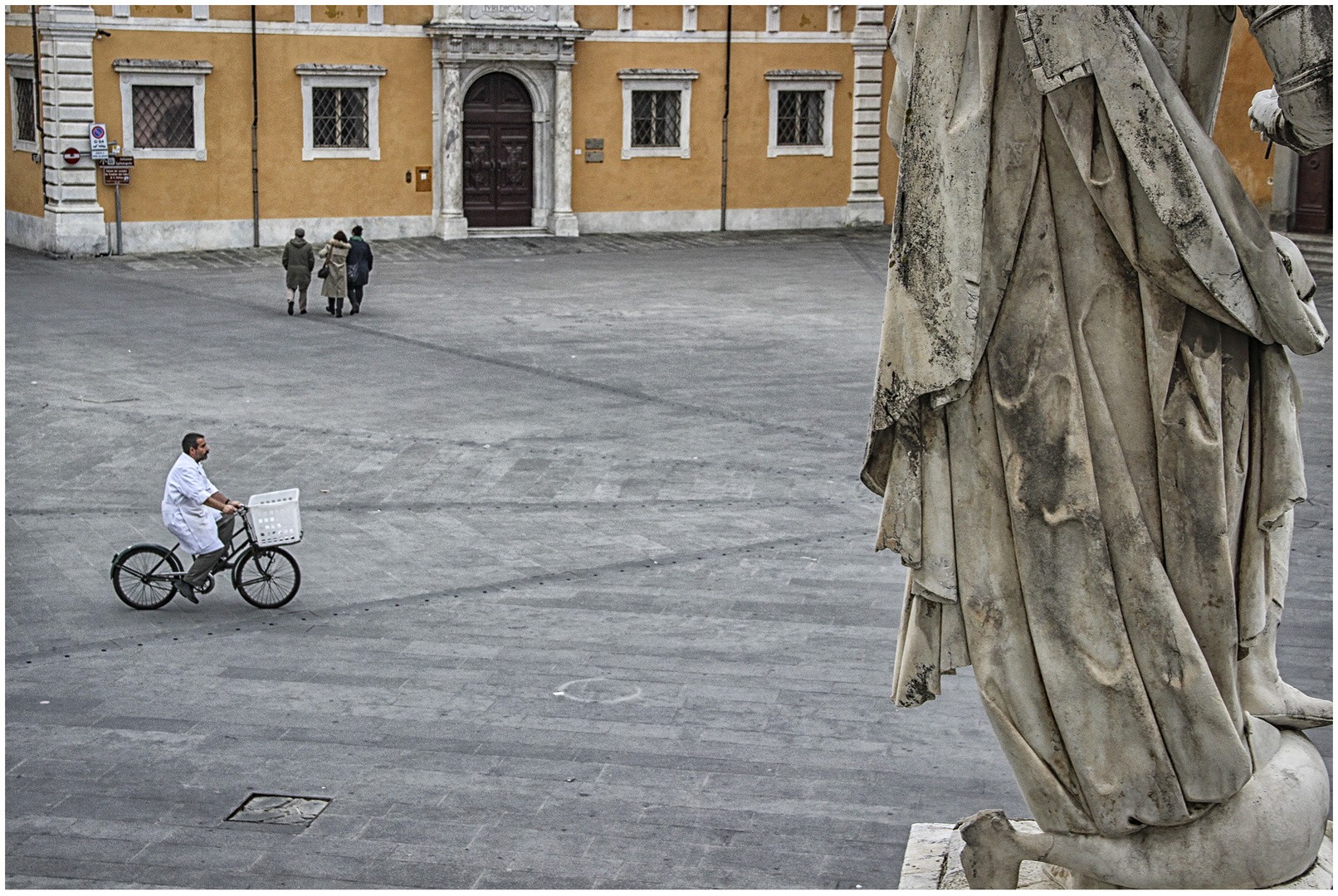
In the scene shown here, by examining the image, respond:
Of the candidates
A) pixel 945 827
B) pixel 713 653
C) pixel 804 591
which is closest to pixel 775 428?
pixel 804 591

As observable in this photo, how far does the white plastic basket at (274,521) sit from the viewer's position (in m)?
11.4

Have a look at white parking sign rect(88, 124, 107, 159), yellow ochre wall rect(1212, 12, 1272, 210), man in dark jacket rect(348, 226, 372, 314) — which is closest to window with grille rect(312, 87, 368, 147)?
white parking sign rect(88, 124, 107, 159)

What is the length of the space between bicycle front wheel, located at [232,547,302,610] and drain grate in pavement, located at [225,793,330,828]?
3354mm

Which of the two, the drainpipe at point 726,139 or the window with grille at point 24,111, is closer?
the window with grille at point 24,111

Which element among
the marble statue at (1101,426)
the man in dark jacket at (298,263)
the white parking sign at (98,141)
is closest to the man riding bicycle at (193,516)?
the marble statue at (1101,426)

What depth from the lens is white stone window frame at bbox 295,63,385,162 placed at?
3200 cm

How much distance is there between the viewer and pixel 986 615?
3.48 metres

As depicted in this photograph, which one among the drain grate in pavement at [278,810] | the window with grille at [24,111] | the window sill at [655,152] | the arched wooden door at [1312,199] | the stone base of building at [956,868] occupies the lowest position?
the drain grate in pavement at [278,810]

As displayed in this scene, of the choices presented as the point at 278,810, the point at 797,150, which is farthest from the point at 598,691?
the point at 797,150

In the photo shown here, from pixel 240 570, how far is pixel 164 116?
70.5 feet

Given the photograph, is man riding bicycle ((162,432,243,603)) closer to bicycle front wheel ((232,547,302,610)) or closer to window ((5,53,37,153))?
bicycle front wheel ((232,547,302,610))

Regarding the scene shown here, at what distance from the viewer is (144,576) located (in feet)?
37.1

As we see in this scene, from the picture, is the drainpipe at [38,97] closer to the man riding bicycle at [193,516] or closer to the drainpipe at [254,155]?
the drainpipe at [254,155]

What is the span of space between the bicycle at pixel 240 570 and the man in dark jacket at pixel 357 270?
13.1 m
